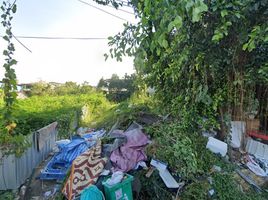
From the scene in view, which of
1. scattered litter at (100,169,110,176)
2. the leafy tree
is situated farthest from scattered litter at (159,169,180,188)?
the leafy tree

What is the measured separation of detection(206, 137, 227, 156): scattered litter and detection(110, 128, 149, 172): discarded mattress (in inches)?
44.2

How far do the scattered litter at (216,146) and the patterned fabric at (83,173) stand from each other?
1859mm

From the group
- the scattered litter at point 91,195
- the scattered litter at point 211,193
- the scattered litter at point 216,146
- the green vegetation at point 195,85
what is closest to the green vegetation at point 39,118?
the green vegetation at point 195,85

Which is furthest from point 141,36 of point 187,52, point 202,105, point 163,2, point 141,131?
point 202,105

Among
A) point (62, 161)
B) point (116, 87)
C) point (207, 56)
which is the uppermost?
point (207, 56)

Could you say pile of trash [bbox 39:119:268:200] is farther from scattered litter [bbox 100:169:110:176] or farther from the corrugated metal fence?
the corrugated metal fence

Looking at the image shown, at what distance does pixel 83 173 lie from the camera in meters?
3.66

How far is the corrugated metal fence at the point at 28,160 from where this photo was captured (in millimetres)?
4688

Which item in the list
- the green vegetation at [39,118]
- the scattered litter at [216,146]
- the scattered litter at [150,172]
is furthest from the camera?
the scattered litter at [216,146]

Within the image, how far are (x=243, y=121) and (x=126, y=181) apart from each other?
2840 millimetres

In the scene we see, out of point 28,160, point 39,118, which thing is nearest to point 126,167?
point 28,160

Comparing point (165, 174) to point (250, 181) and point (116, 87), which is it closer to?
point (250, 181)

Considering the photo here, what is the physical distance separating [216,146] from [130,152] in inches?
62.2

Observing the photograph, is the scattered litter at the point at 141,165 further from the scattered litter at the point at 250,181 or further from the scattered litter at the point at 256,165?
the scattered litter at the point at 256,165
